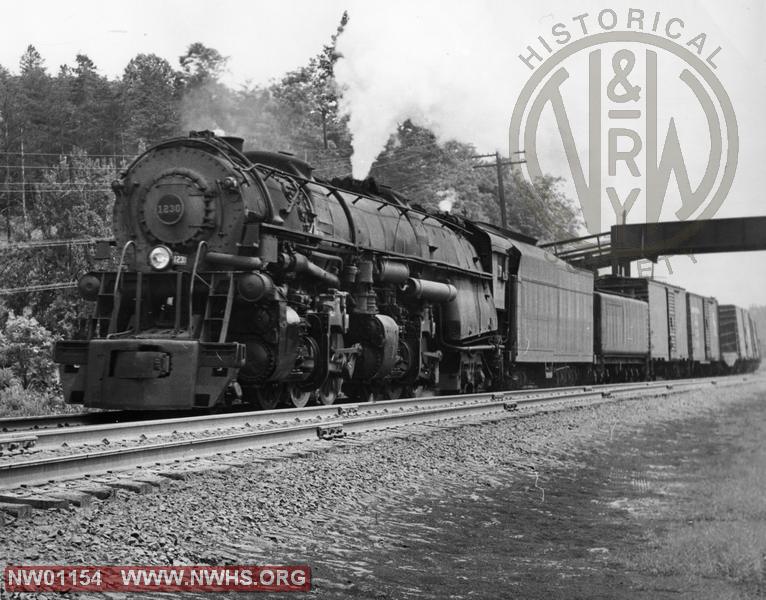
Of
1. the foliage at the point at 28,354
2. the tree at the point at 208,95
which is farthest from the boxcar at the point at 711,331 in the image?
the foliage at the point at 28,354

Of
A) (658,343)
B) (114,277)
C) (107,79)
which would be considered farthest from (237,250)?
(107,79)

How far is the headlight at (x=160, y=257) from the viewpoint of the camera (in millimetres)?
10938

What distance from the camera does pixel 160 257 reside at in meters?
11.0

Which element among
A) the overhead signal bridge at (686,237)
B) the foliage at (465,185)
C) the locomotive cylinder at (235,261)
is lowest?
the locomotive cylinder at (235,261)

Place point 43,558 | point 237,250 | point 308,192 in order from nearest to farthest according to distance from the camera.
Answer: point 43,558, point 237,250, point 308,192

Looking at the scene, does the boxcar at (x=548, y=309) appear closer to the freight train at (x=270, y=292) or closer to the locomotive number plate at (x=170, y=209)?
the freight train at (x=270, y=292)

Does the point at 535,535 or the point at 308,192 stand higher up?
the point at 308,192

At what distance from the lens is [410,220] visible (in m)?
15.1

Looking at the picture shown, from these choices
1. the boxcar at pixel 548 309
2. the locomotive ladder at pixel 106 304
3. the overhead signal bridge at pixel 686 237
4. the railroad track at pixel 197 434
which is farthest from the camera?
the overhead signal bridge at pixel 686 237

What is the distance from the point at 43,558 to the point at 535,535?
343 centimetres

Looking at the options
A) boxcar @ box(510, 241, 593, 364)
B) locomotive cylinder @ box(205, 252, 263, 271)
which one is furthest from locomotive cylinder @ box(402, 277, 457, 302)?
locomotive cylinder @ box(205, 252, 263, 271)

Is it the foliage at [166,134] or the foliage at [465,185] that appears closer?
the foliage at [166,134]

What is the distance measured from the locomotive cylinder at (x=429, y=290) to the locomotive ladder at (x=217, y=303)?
429cm

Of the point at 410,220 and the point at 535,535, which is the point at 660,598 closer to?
the point at 535,535
